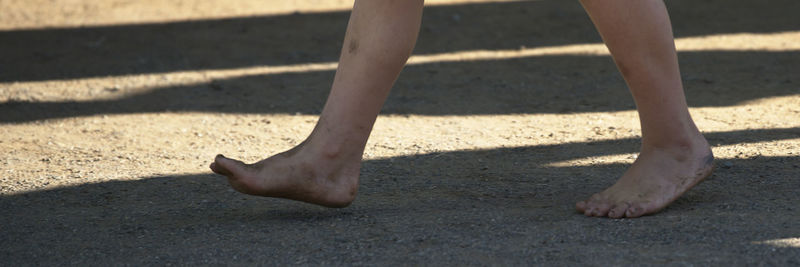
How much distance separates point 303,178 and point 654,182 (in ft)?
3.01

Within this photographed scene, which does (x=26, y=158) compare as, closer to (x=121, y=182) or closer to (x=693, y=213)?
(x=121, y=182)

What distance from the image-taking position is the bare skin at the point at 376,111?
2.45 metres

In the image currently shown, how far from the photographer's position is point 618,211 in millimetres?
2482

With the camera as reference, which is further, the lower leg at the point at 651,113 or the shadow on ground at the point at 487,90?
the shadow on ground at the point at 487,90

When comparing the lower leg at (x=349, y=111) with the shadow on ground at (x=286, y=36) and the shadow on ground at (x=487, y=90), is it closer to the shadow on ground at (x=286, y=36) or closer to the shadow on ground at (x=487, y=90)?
the shadow on ground at (x=487, y=90)

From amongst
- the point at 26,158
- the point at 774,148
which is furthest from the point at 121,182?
the point at 774,148

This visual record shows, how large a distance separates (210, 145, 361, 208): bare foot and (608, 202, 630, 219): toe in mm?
664

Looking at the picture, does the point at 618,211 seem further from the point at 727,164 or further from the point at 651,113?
the point at 727,164

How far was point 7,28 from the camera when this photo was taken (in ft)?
23.6

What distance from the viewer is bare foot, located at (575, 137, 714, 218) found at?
2.51 m

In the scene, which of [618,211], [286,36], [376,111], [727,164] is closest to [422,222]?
[376,111]

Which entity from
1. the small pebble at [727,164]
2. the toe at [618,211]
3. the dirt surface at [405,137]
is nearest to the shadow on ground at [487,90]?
the dirt surface at [405,137]

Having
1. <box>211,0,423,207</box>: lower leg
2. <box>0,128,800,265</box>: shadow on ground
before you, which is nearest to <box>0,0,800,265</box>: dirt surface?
<box>0,128,800,265</box>: shadow on ground

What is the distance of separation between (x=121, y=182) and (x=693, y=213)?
177 centimetres
